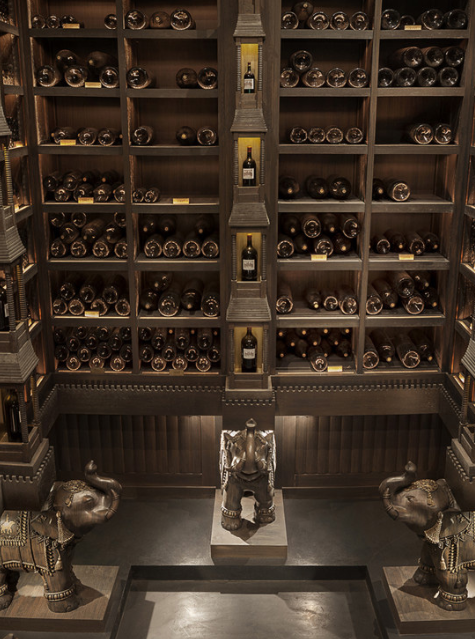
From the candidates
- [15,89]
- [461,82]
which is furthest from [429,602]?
[15,89]

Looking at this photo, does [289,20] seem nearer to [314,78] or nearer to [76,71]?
[314,78]

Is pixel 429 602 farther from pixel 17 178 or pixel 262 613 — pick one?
pixel 17 178

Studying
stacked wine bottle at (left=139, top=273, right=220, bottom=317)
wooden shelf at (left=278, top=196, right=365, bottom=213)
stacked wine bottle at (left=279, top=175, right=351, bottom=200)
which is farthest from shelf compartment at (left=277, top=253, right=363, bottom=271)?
stacked wine bottle at (left=139, top=273, right=220, bottom=317)

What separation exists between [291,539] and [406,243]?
2.21m

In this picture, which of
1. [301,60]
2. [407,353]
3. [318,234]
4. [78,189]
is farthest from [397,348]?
[78,189]

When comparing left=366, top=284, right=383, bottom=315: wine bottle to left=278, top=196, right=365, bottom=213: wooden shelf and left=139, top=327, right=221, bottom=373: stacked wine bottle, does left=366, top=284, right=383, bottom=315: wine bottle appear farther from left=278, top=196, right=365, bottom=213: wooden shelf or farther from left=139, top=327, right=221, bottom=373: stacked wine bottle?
left=139, top=327, right=221, bottom=373: stacked wine bottle

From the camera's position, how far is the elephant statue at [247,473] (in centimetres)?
418

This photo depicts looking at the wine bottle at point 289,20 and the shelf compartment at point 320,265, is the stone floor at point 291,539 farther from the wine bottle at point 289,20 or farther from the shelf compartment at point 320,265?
the wine bottle at point 289,20

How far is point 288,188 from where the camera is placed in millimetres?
4770

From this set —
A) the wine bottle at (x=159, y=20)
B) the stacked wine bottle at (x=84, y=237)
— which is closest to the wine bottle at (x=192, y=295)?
the stacked wine bottle at (x=84, y=237)

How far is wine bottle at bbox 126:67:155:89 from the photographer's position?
4.53 metres

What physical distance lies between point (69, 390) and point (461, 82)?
3.38 m

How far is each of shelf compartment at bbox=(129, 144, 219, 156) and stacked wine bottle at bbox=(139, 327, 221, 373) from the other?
1236 mm

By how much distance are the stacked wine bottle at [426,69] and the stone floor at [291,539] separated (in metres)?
3.02
